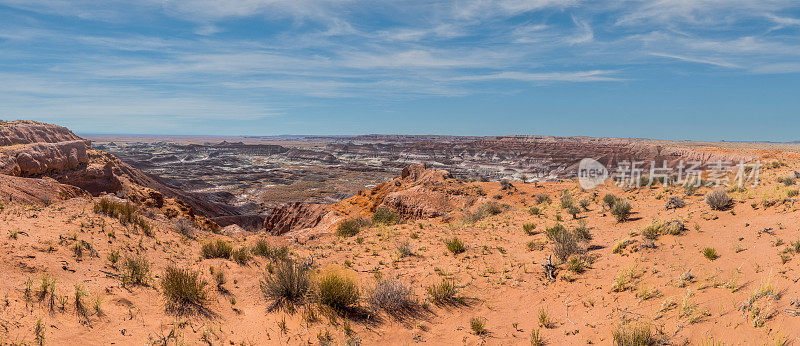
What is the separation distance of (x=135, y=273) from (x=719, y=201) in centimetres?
1517

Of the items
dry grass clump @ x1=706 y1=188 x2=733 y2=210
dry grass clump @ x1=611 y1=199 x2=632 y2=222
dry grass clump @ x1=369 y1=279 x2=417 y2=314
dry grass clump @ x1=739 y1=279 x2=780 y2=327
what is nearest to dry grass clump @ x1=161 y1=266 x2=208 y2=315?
dry grass clump @ x1=369 y1=279 x2=417 y2=314

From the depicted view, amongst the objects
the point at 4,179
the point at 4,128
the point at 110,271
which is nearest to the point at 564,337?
the point at 110,271

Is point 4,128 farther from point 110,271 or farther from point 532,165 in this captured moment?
point 532,165

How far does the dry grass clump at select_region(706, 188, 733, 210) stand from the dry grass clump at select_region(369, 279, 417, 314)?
10.3m

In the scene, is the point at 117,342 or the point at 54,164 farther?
the point at 54,164

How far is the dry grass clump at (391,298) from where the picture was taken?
6066 millimetres

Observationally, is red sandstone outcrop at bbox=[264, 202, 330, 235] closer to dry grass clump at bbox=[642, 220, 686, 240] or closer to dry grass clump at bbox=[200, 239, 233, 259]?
dry grass clump at bbox=[200, 239, 233, 259]

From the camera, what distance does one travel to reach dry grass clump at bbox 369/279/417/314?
19.9 feet

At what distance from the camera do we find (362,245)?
11.6 metres

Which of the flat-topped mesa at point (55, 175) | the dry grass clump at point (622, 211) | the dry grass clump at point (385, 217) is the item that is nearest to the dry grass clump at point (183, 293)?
the flat-topped mesa at point (55, 175)

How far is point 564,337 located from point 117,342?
624 cm

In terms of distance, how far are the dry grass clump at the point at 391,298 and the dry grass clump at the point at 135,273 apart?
4.14m

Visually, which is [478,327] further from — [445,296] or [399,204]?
[399,204]

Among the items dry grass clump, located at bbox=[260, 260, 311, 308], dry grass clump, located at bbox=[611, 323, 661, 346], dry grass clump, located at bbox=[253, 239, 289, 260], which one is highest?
dry grass clump, located at bbox=[611, 323, 661, 346]
